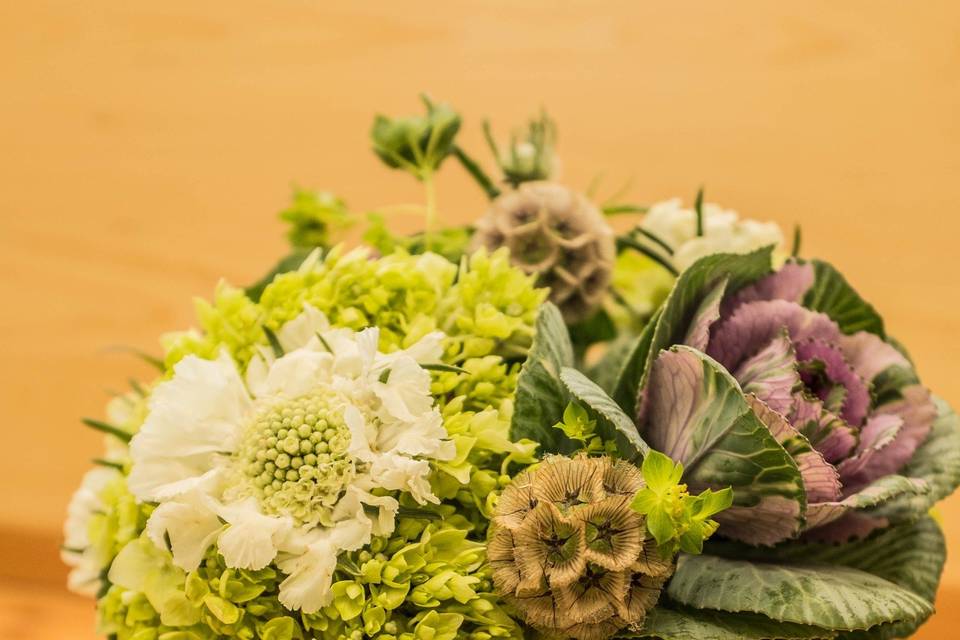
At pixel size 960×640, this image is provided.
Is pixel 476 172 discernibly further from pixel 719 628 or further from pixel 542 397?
pixel 719 628

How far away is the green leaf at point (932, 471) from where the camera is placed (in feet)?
1.73

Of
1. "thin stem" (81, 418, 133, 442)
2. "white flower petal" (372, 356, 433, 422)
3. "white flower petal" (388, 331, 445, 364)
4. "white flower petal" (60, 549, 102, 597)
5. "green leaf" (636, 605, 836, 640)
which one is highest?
"white flower petal" (388, 331, 445, 364)

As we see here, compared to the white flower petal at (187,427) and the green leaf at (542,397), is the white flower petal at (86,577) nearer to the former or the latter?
the white flower petal at (187,427)

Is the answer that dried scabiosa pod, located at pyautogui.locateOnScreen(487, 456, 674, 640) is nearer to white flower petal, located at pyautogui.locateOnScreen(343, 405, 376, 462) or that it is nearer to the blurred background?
white flower petal, located at pyautogui.locateOnScreen(343, 405, 376, 462)

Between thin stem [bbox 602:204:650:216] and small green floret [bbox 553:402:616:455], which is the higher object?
thin stem [bbox 602:204:650:216]

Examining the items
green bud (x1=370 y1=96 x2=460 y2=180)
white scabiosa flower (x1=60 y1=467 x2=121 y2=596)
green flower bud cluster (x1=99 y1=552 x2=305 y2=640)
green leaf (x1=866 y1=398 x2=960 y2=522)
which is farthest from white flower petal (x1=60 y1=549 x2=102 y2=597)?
green leaf (x1=866 y1=398 x2=960 y2=522)

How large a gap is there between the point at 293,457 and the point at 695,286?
229 millimetres

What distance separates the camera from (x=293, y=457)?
467 millimetres

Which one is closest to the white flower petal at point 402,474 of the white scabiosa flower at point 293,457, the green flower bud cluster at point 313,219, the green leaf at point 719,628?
the white scabiosa flower at point 293,457

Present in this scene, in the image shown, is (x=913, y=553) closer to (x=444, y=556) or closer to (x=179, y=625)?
(x=444, y=556)

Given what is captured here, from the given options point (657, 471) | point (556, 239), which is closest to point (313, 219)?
point (556, 239)

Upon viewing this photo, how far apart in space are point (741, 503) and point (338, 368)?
0.69 ft

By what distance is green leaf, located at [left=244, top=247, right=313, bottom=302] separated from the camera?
2.05 feet

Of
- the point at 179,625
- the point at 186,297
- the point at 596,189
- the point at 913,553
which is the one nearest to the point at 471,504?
the point at 179,625
